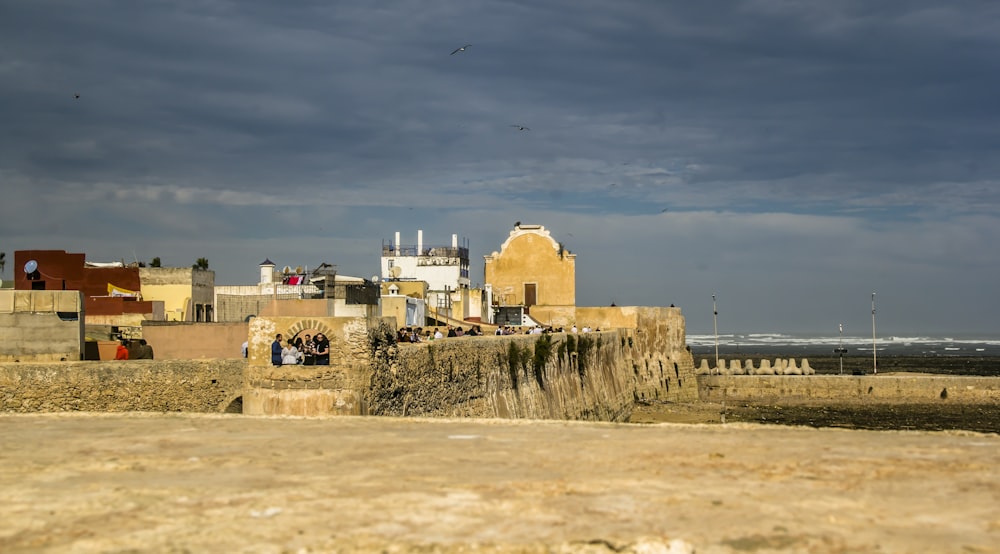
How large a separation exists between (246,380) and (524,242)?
36.3m

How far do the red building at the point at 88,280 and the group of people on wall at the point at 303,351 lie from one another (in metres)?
16.4

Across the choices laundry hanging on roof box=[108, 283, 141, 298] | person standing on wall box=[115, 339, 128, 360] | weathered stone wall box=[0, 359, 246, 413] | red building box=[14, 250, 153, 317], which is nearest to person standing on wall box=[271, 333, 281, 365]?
weathered stone wall box=[0, 359, 246, 413]

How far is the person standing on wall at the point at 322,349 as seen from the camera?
15922 mm

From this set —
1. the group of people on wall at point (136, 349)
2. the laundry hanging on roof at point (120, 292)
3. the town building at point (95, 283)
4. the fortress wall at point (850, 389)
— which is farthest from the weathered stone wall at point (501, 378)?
the fortress wall at point (850, 389)

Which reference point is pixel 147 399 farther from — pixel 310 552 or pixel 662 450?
pixel 310 552

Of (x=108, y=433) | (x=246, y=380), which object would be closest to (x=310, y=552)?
(x=108, y=433)

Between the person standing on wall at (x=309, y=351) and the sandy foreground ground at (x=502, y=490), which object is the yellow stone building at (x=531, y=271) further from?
the sandy foreground ground at (x=502, y=490)

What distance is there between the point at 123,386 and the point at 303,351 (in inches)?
192

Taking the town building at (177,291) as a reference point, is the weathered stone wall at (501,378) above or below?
below

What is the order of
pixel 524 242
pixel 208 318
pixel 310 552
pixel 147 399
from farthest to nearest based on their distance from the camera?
1. pixel 524 242
2. pixel 208 318
3. pixel 147 399
4. pixel 310 552

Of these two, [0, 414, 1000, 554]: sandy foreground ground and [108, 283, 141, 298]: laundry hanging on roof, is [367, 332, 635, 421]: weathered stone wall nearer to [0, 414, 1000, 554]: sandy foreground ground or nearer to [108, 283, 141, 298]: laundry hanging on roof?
[0, 414, 1000, 554]: sandy foreground ground

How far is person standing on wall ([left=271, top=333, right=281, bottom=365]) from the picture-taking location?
1611 centimetres

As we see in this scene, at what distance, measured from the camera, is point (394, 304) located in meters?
34.2

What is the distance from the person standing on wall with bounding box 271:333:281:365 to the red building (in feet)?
53.3
